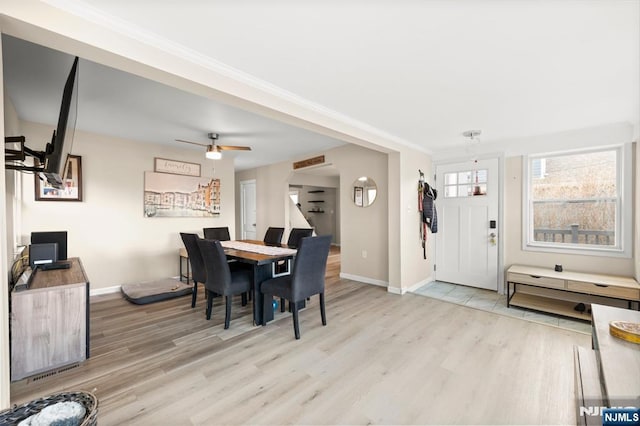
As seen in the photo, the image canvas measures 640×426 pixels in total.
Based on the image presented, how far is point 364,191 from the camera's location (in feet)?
15.4

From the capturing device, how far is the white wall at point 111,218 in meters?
Answer: 3.64

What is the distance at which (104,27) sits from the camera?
1.50m

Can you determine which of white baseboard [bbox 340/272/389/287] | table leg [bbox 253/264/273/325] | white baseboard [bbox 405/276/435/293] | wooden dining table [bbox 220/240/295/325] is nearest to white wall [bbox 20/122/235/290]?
wooden dining table [bbox 220/240/295/325]

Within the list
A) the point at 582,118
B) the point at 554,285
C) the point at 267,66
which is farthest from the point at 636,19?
the point at 554,285

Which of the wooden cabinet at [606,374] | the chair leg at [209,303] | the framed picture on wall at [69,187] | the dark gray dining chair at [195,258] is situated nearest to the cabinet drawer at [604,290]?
the wooden cabinet at [606,374]

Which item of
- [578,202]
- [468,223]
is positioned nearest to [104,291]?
[468,223]

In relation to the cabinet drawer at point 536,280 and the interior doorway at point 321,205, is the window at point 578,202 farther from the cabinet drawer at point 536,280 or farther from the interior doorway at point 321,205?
the interior doorway at point 321,205

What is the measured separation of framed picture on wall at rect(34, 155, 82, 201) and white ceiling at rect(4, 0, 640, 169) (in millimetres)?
684

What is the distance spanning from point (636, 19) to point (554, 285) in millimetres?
2802

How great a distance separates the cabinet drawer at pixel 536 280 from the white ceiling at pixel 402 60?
6.07 ft

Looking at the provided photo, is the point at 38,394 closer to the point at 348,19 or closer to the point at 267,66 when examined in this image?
the point at 267,66

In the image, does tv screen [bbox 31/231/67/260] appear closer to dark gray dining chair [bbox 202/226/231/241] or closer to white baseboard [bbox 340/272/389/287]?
dark gray dining chair [bbox 202/226/231/241]

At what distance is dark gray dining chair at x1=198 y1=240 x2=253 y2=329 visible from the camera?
2782 mm

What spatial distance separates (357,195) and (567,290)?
298 cm
